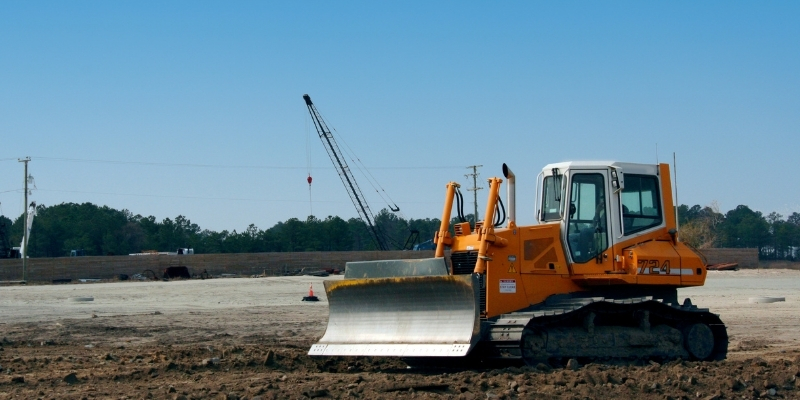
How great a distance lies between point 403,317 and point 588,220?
2.92 m

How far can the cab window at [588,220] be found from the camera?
1308cm

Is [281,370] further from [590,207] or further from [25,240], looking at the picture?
[25,240]

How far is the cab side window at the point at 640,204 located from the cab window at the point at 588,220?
0.37 metres

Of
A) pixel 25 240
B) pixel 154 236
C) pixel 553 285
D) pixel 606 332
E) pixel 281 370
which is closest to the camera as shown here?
pixel 606 332

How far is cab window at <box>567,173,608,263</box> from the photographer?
515 inches

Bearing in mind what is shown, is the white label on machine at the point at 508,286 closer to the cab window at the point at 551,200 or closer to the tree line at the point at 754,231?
the cab window at the point at 551,200

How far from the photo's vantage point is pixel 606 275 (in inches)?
512

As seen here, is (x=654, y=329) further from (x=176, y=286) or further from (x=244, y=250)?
(x=244, y=250)

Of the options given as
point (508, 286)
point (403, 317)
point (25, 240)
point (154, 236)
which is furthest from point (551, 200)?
point (154, 236)

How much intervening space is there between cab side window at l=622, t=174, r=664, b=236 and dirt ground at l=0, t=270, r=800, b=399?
6.95 feet

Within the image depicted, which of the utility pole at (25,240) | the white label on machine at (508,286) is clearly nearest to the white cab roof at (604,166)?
the white label on machine at (508,286)

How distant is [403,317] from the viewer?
12852 mm

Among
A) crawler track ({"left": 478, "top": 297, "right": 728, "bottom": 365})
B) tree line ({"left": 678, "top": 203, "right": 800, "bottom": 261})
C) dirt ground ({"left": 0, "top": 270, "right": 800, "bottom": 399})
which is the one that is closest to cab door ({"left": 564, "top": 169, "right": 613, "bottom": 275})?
crawler track ({"left": 478, "top": 297, "right": 728, "bottom": 365})

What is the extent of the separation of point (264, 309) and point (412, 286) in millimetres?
15450
